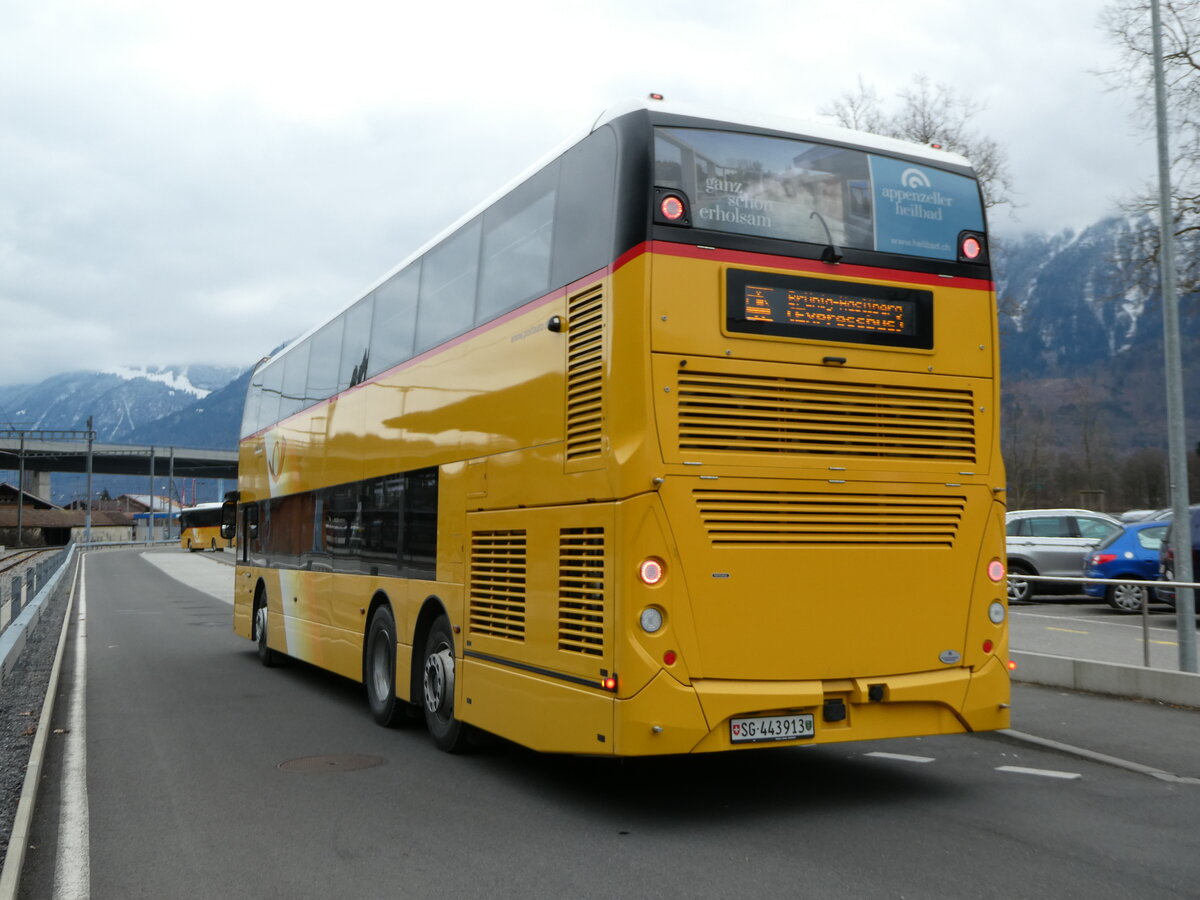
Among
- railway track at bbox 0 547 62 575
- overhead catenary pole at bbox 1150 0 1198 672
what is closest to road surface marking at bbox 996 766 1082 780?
overhead catenary pole at bbox 1150 0 1198 672

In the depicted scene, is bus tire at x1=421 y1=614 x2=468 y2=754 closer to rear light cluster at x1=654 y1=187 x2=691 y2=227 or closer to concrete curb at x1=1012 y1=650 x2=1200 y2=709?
rear light cluster at x1=654 y1=187 x2=691 y2=227

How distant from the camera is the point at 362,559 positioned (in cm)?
1219

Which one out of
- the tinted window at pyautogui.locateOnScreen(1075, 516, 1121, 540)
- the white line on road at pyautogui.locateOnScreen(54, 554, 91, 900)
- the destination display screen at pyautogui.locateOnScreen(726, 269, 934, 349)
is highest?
the destination display screen at pyautogui.locateOnScreen(726, 269, 934, 349)

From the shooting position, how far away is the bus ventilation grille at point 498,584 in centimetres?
830

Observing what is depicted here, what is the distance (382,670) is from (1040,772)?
584 cm

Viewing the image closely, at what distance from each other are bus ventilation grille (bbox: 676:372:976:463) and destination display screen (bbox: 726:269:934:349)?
30 centimetres

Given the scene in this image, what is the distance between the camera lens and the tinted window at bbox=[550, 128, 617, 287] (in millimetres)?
7484

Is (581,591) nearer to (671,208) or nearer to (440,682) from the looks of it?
(671,208)

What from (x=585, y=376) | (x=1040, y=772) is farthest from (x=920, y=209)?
(x=1040, y=772)

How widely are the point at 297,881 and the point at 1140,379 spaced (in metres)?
156

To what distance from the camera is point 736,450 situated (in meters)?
7.24

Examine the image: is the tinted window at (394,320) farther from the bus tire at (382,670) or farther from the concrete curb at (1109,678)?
the concrete curb at (1109,678)

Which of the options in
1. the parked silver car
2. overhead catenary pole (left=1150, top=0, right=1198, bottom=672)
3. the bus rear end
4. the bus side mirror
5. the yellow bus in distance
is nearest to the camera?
the bus rear end

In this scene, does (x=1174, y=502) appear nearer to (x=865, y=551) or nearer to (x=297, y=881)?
(x=865, y=551)
